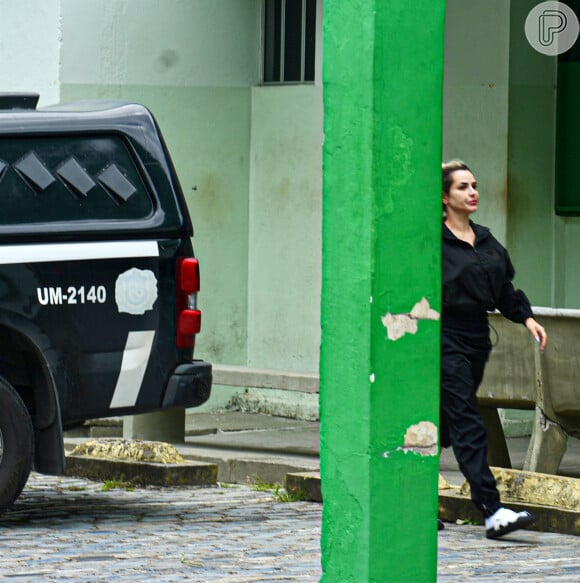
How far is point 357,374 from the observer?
5.17 metres

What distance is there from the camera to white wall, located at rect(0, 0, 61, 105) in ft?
45.4

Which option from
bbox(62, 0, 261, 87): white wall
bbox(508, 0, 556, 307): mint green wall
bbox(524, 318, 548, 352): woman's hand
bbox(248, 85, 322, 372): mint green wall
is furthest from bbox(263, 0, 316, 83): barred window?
bbox(524, 318, 548, 352): woman's hand

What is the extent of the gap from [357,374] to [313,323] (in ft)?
29.9

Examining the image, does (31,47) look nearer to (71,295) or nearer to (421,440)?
(71,295)

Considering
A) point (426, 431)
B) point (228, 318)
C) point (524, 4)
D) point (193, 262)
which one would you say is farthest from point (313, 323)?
point (426, 431)

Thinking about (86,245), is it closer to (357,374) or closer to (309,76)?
(357,374)

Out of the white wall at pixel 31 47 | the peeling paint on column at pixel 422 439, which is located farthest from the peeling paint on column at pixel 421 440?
the white wall at pixel 31 47

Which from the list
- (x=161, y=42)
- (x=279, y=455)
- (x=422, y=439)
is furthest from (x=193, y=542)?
(x=161, y=42)

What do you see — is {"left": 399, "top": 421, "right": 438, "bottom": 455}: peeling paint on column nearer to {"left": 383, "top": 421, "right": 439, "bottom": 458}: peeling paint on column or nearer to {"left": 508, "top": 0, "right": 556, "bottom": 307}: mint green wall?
{"left": 383, "top": 421, "right": 439, "bottom": 458}: peeling paint on column

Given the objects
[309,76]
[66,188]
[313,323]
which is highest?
[309,76]

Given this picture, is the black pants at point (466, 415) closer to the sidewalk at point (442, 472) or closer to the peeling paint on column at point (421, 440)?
the sidewalk at point (442, 472)

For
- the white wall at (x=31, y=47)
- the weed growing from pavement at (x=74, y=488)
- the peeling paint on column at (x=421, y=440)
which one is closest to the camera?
the peeling paint on column at (x=421, y=440)

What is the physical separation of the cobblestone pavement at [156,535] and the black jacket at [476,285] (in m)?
1.29

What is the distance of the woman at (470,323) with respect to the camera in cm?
861
